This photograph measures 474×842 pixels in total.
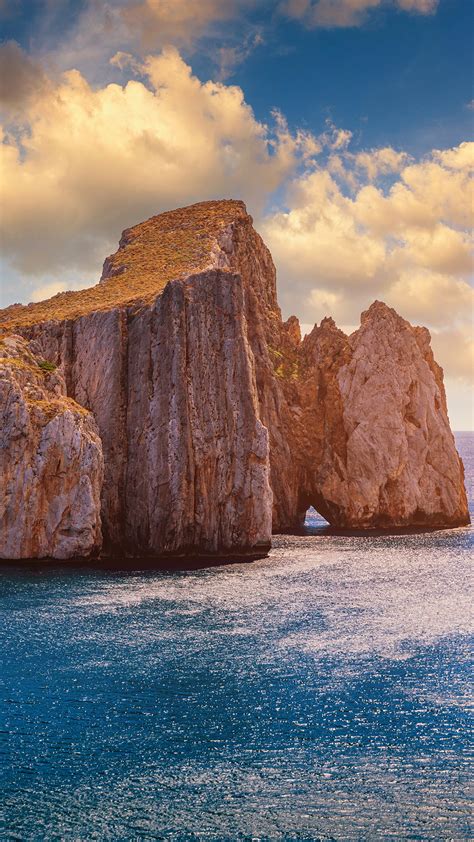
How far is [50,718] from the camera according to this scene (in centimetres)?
3153

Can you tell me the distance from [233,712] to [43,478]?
40.5 meters

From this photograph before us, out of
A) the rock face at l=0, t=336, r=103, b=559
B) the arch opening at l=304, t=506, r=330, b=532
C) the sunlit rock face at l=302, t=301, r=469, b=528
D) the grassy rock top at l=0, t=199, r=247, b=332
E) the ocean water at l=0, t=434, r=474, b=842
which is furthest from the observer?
the arch opening at l=304, t=506, r=330, b=532

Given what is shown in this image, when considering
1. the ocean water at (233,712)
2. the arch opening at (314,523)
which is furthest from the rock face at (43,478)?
the arch opening at (314,523)

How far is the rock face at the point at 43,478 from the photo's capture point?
6669 cm

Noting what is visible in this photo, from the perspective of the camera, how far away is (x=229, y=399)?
8156cm

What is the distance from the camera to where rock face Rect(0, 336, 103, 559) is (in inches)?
2625

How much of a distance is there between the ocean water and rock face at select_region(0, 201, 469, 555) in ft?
62.8

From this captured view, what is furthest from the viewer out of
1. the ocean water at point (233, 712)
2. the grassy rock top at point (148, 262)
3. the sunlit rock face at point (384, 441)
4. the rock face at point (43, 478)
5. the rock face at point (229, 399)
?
the sunlit rock face at point (384, 441)

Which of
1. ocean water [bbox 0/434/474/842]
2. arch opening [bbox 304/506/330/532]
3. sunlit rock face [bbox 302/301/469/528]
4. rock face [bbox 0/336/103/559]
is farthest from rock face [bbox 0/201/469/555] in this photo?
ocean water [bbox 0/434/474/842]

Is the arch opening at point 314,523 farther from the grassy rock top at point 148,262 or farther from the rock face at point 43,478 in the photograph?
the rock face at point 43,478

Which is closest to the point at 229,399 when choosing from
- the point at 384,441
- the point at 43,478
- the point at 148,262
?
the point at 43,478

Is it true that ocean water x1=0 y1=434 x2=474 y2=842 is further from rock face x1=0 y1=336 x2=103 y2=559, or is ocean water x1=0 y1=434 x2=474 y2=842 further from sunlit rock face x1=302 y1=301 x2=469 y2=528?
sunlit rock face x1=302 y1=301 x2=469 y2=528

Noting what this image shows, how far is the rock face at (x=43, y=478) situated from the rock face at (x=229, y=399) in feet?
29.3

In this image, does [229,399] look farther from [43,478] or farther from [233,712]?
[233,712]
